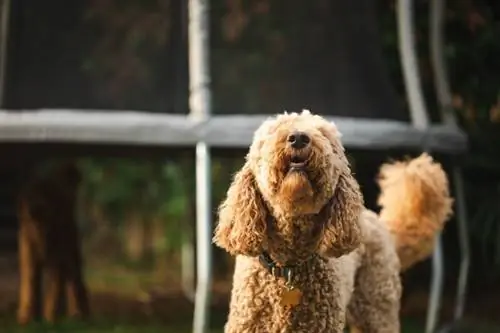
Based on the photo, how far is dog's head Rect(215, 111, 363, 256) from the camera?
324 cm

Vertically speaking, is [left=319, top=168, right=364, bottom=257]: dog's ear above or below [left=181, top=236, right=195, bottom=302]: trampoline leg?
below

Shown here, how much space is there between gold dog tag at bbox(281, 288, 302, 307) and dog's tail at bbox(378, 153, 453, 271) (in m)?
1.12

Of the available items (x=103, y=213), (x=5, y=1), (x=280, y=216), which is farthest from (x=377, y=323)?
(x=103, y=213)

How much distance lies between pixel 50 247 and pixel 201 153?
194 centimetres

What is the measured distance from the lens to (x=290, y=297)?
354cm

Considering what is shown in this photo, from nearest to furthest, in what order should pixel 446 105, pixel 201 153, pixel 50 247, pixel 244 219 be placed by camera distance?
pixel 244 219
pixel 201 153
pixel 446 105
pixel 50 247

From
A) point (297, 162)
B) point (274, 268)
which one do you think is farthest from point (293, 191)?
point (274, 268)

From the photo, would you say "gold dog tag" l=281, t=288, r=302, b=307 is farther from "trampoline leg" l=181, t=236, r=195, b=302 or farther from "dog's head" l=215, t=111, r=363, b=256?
"trampoline leg" l=181, t=236, r=195, b=302

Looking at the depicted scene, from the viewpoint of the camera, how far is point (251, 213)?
11.1ft

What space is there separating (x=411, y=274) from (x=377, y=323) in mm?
3281

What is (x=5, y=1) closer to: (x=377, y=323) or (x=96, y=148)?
(x=96, y=148)

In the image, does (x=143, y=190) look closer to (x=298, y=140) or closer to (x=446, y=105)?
(x=446, y=105)

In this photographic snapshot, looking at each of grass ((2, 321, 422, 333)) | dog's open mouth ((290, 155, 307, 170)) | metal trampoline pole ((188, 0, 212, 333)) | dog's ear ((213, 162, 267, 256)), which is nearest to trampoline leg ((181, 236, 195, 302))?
grass ((2, 321, 422, 333))

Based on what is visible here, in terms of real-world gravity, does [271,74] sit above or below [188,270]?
above
